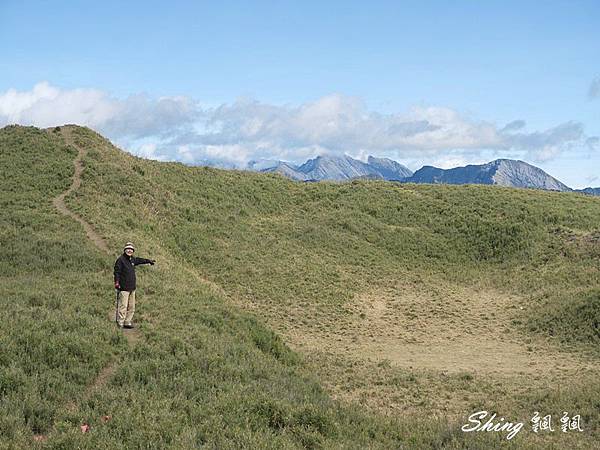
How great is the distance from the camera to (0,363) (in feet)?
33.3

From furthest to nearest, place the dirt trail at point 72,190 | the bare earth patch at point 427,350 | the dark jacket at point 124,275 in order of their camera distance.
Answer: the dirt trail at point 72,190 → the dark jacket at point 124,275 → the bare earth patch at point 427,350

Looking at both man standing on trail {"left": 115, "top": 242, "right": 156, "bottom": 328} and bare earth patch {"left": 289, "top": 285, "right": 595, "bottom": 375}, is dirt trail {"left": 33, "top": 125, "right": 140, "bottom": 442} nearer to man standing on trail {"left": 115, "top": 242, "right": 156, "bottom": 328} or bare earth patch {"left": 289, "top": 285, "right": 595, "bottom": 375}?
man standing on trail {"left": 115, "top": 242, "right": 156, "bottom": 328}

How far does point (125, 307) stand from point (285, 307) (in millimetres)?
11540

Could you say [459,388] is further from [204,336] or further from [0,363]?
[0,363]

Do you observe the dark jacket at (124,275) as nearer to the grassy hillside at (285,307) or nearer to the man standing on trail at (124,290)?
the man standing on trail at (124,290)

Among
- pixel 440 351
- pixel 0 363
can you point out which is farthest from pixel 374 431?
pixel 440 351

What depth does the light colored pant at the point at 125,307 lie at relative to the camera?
558 inches

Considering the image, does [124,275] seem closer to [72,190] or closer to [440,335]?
[440,335]

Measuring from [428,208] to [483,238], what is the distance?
6.63m

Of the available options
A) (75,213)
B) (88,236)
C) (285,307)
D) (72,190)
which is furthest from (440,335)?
(72,190)

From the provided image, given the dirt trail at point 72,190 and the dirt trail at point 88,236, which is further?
the dirt trail at point 72,190

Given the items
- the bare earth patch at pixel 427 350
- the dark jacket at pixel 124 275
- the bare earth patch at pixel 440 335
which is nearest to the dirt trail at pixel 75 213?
the dark jacket at pixel 124 275

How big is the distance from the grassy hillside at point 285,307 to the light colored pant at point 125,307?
72cm

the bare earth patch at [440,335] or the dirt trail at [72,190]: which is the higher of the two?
the dirt trail at [72,190]
